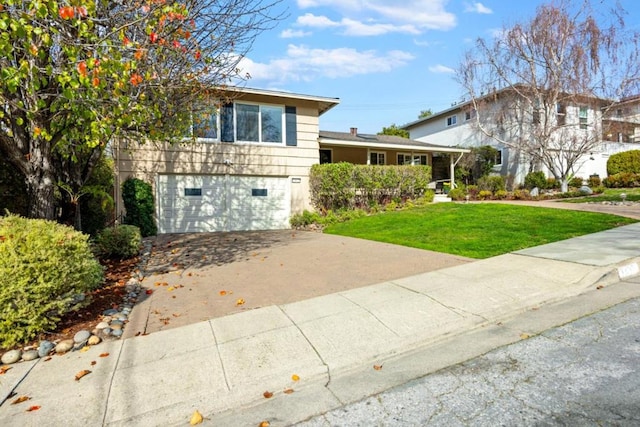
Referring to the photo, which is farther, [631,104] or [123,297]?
[631,104]

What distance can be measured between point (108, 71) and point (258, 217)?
396 inches

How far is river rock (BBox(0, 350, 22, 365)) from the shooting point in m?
3.45

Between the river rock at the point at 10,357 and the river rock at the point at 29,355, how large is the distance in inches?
1.9

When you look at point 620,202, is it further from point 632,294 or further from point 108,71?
point 108,71

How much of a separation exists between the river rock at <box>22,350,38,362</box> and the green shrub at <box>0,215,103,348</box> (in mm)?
212

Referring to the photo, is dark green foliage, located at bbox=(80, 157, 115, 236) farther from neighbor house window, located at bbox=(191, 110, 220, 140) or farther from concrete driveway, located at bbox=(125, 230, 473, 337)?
neighbor house window, located at bbox=(191, 110, 220, 140)

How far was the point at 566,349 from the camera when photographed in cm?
333

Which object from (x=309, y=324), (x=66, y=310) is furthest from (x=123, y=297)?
(x=309, y=324)

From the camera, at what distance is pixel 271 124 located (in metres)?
14.4

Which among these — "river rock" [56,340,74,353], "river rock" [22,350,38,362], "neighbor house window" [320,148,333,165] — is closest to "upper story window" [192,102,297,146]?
"neighbor house window" [320,148,333,165]

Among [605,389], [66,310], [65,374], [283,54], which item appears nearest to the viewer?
[605,389]

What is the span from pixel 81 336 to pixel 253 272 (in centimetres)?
315

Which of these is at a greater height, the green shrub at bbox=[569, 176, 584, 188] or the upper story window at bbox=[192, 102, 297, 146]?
the upper story window at bbox=[192, 102, 297, 146]

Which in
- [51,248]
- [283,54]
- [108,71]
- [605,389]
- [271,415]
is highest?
[283,54]
